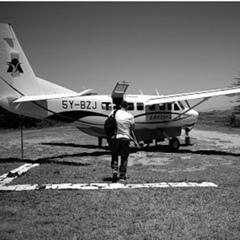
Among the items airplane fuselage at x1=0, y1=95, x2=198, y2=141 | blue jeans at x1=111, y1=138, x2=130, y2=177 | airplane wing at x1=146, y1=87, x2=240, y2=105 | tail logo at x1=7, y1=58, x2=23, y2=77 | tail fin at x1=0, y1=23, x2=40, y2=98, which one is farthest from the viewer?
airplane wing at x1=146, y1=87, x2=240, y2=105

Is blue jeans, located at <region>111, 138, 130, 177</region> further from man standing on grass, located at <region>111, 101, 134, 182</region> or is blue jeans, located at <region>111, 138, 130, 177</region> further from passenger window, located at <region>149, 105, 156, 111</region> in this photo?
passenger window, located at <region>149, 105, 156, 111</region>

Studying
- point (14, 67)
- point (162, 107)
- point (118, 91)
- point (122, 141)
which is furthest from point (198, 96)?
point (14, 67)

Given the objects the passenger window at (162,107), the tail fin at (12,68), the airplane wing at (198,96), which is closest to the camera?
the tail fin at (12,68)

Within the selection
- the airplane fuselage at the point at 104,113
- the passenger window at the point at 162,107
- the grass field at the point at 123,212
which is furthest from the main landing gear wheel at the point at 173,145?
the grass field at the point at 123,212

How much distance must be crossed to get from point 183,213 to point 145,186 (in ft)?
6.46

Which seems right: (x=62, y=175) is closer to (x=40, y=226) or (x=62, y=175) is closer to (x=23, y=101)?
(x=40, y=226)

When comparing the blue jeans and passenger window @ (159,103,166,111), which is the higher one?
passenger window @ (159,103,166,111)

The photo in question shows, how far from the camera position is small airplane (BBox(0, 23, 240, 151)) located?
467 inches

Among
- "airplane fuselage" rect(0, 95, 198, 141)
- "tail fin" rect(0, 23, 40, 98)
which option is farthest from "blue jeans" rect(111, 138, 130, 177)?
"tail fin" rect(0, 23, 40, 98)

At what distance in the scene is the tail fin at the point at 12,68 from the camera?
11664mm

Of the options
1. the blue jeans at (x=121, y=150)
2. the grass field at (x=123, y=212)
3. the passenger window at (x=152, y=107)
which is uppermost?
the passenger window at (x=152, y=107)

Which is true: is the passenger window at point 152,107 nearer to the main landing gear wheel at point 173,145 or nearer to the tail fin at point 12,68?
the main landing gear wheel at point 173,145

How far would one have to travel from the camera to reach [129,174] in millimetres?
8648

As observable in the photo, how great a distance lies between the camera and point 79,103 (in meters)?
14.0
